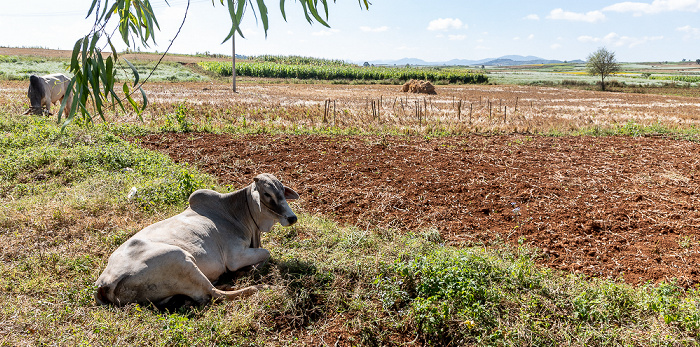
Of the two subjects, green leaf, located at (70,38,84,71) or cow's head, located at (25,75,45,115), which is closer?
green leaf, located at (70,38,84,71)

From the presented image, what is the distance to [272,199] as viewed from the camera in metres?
4.46

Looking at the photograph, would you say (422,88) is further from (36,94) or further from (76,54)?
(76,54)

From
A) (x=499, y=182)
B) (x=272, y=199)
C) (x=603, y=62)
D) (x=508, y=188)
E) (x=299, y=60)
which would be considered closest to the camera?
(x=272, y=199)

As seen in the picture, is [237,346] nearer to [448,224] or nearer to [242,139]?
[448,224]

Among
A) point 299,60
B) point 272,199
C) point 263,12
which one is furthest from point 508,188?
point 299,60

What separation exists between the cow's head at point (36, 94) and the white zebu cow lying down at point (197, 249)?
11.3m

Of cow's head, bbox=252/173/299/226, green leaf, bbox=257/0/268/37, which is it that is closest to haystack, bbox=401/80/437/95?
cow's head, bbox=252/173/299/226

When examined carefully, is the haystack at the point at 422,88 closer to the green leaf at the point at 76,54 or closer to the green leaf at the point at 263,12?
the green leaf at the point at 263,12

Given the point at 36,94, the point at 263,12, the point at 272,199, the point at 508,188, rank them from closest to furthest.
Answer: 1. the point at 263,12
2. the point at 272,199
3. the point at 508,188
4. the point at 36,94

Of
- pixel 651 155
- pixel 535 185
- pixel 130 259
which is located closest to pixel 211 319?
pixel 130 259

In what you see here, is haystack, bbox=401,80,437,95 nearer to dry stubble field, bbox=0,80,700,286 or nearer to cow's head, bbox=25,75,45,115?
dry stubble field, bbox=0,80,700,286

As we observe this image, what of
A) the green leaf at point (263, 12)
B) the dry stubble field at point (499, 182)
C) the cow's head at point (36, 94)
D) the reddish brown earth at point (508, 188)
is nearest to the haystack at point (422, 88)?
the dry stubble field at point (499, 182)

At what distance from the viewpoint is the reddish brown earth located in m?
5.55

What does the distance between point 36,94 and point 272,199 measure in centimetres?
1236
